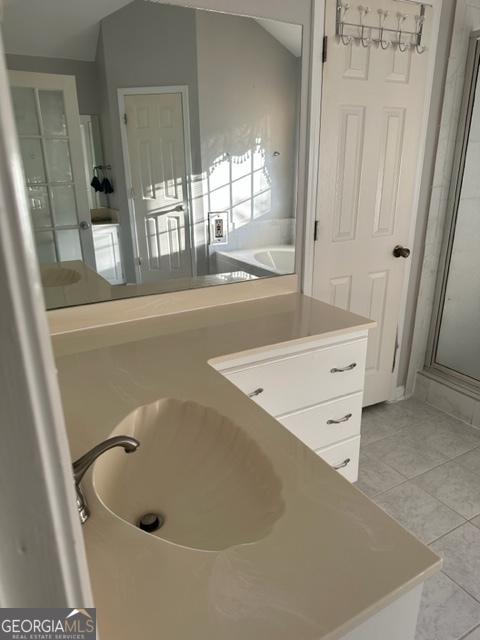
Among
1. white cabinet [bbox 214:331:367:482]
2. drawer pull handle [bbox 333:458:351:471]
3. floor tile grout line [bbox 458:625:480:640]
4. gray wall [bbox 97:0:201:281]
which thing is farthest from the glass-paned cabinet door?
floor tile grout line [bbox 458:625:480:640]

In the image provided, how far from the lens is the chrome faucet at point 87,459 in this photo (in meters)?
0.71

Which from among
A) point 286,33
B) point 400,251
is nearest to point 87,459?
point 286,33

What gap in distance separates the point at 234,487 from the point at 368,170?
1870 mm

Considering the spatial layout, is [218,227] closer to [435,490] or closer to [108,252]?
[108,252]

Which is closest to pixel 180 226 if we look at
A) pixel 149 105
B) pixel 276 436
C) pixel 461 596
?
pixel 149 105

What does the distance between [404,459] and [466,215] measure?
149 centimetres

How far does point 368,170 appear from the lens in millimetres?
2264

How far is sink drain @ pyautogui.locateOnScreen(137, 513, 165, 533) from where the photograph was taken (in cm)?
93

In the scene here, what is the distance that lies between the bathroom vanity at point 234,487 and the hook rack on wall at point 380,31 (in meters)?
1.28

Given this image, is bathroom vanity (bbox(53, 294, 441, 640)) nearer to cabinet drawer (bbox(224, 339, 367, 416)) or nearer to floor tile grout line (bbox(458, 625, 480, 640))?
cabinet drawer (bbox(224, 339, 367, 416))

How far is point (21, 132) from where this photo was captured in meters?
1.45

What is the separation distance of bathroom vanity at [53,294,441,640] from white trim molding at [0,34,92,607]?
305 mm

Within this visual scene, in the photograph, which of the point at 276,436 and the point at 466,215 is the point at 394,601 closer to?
the point at 276,436

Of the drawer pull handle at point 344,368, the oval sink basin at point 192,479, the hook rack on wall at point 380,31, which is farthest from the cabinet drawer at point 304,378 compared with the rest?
the hook rack on wall at point 380,31
